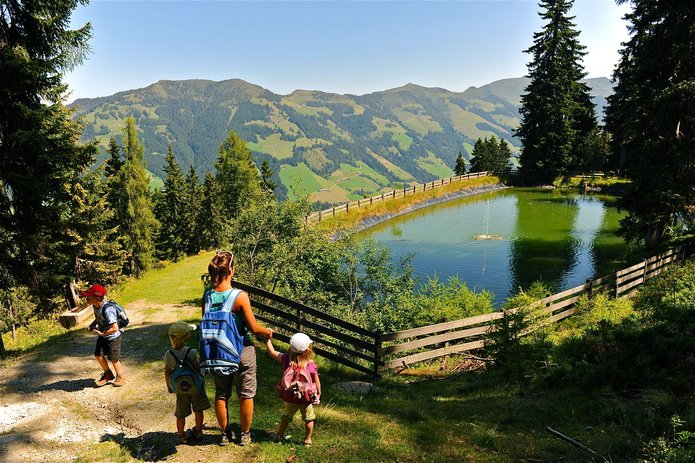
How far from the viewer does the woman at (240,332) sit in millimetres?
5129

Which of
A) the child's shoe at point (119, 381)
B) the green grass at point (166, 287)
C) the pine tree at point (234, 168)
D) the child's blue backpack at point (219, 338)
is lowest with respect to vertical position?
the green grass at point (166, 287)

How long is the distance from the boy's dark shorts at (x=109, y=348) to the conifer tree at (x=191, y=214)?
4949 centimetres

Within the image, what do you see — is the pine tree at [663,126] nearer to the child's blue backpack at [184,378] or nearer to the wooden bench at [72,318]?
the child's blue backpack at [184,378]

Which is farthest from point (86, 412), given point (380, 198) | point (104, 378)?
point (380, 198)

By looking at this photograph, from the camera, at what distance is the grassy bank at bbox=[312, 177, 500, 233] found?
36344 mm

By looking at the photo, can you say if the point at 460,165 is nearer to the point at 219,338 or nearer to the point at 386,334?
the point at 386,334

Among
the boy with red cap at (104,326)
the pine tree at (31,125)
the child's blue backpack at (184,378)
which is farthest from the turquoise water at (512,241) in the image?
the pine tree at (31,125)

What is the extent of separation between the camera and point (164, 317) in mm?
14359

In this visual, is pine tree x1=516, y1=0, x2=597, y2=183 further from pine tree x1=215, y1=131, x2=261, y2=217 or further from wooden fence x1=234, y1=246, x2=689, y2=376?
wooden fence x1=234, y1=246, x2=689, y2=376

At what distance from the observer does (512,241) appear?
3064 cm

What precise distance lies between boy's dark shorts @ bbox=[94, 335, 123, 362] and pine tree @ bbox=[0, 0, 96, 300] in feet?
17.3

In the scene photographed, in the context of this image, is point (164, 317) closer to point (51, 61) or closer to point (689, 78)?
point (51, 61)

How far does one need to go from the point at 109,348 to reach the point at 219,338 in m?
3.83

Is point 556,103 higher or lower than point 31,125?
higher
